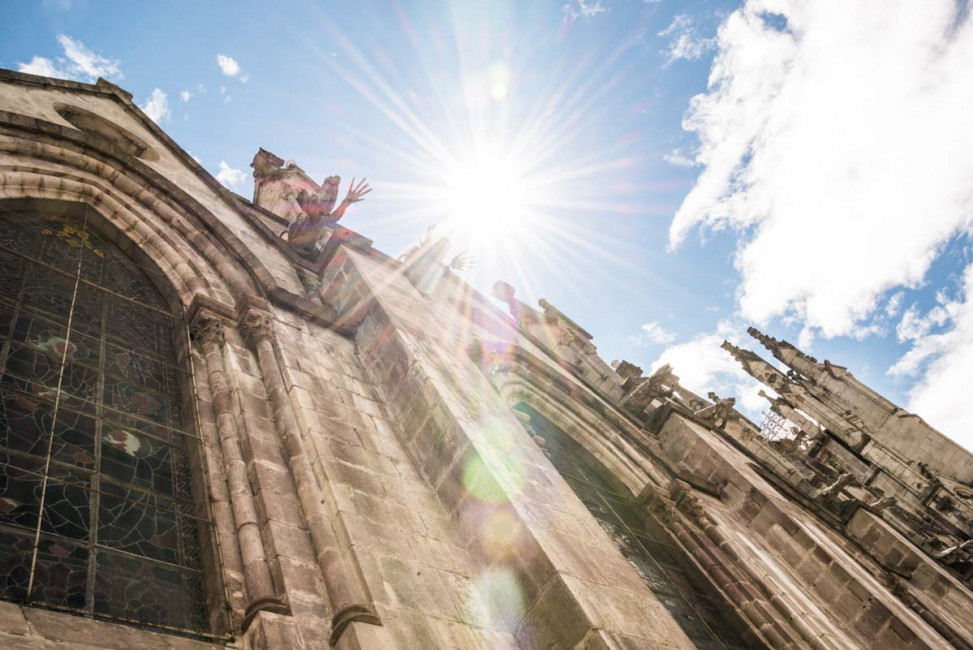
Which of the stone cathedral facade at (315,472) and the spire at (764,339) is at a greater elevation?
the spire at (764,339)

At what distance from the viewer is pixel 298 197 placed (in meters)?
10.1

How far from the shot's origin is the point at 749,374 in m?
25.4

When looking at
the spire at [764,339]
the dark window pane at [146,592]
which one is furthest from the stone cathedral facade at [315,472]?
the spire at [764,339]

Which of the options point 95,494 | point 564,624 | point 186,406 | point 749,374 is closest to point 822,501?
point 564,624

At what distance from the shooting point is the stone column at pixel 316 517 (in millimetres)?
3357

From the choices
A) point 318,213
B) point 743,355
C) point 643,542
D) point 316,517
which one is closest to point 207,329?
point 316,517

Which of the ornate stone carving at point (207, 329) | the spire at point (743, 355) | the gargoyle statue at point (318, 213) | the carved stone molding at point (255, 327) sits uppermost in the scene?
the spire at point (743, 355)

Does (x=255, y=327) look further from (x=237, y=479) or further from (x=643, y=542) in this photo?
(x=643, y=542)

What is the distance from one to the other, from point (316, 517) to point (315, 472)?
455 millimetres

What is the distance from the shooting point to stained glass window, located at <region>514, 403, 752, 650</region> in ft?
22.8

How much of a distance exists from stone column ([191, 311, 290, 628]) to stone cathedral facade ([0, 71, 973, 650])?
19 mm

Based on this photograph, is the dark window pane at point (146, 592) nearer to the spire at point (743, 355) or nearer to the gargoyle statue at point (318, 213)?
the gargoyle statue at point (318, 213)

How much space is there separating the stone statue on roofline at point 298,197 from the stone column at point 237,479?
349cm

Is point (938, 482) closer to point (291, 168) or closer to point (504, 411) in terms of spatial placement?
point (504, 411)
